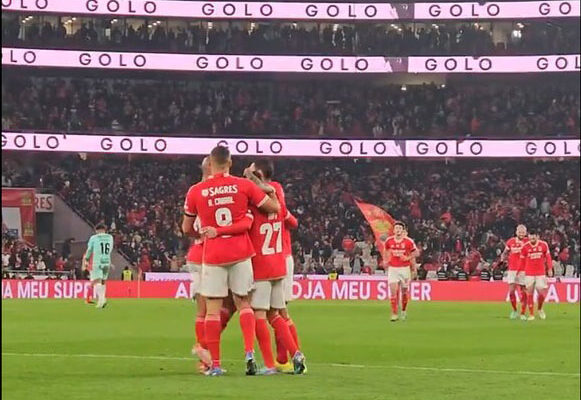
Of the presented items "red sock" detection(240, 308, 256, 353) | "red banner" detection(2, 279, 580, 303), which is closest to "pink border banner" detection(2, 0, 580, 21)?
"red banner" detection(2, 279, 580, 303)

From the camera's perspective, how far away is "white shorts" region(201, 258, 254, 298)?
12.5 meters

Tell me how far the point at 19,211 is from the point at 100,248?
20129 mm

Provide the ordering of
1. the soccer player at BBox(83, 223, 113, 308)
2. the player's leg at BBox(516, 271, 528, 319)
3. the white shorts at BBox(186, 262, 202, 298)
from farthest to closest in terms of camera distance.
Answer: the soccer player at BBox(83, 223, 113, 308) → the player's leg at BBox(516, 271, 528, 319) → the white shorts at BBox(186, 262, 202, 298)

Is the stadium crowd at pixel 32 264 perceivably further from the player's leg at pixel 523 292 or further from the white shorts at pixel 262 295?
the white shorts at pixel 262 295

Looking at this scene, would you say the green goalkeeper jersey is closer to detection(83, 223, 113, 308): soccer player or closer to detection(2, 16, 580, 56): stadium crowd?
detection(83, 223, 113, 308): soccer player

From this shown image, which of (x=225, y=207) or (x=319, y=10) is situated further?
(x=319, y=10)

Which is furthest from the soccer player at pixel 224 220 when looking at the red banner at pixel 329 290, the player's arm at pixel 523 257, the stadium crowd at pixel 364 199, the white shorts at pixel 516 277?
the stadium crowd at pixel 364 199

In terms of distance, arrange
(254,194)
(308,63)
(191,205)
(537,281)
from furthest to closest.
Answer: (308,63)
(537,281)
(191,205)
(254,194)

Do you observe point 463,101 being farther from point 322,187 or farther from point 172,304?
point 172,304

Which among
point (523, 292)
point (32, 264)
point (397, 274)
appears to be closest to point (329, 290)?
point (32, 264)

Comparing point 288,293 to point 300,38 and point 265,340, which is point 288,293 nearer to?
point 265,340

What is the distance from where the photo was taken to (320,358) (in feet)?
53.4

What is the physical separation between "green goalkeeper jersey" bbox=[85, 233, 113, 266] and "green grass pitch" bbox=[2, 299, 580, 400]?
1455 mm

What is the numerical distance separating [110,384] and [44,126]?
4508 centimetres
